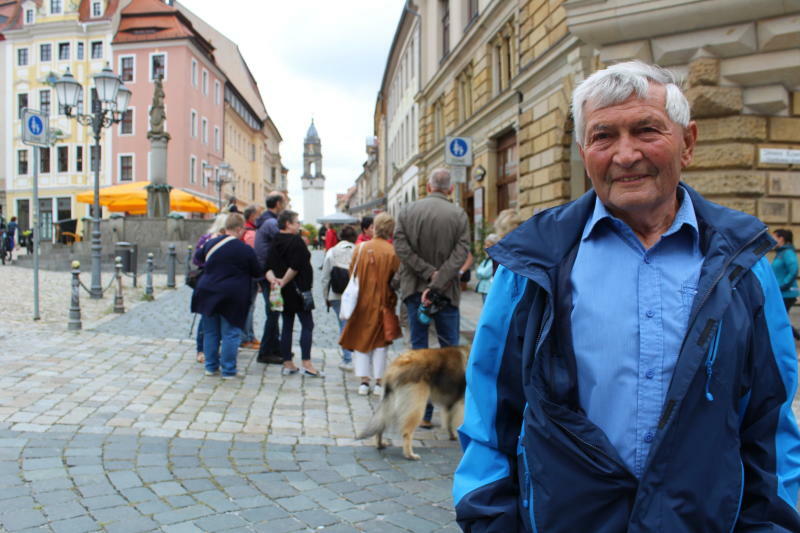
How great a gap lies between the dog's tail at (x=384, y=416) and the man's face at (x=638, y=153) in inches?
139

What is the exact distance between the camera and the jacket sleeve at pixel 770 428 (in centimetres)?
163

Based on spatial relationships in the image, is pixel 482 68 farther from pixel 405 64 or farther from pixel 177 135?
pixel 177 135

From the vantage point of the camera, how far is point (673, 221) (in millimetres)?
1821

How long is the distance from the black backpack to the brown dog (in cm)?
289

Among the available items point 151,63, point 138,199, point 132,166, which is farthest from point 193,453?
point 151,63

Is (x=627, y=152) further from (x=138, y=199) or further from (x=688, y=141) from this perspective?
(x=138, y=199)

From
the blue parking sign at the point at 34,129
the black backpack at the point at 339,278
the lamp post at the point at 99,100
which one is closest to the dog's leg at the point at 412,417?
the black backpack at the point at 339,278

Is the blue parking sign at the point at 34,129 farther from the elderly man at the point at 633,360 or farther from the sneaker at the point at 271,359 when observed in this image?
the elderly man at the point at 633,360

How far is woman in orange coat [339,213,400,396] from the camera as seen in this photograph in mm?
6965

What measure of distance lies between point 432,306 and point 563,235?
14.5ft

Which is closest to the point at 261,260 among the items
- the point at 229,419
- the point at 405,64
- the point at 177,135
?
the point at 229,419

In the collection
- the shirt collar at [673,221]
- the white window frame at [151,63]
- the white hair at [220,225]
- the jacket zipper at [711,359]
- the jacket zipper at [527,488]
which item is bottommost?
the jacket zipper at [527,488]

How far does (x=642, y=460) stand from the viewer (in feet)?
5.28

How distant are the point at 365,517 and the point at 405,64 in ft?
125
